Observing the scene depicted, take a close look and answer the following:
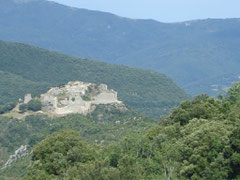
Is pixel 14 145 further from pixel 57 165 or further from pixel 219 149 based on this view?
pixel 219 149

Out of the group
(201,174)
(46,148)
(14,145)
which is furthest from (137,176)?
(14,145)

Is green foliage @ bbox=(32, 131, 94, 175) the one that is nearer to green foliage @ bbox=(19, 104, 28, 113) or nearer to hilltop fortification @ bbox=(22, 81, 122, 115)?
hilltop fortification @ bbox=(22, 81, 122, 115)

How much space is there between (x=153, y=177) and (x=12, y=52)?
12224 centimetres

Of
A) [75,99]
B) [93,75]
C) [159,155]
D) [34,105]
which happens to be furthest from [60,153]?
[93,75]

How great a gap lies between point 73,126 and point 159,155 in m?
34.8

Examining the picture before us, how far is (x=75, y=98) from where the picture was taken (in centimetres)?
7519

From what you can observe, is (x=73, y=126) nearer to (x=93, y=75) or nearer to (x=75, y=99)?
(x=75, y=99)

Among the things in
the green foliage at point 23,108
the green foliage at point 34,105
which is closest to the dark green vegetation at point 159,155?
the green foliage at point 34,105

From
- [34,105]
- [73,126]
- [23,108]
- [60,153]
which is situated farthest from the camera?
[23,108]

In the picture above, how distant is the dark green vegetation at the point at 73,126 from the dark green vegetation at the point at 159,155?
20.4 metres

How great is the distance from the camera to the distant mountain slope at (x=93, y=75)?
13550 centimetres

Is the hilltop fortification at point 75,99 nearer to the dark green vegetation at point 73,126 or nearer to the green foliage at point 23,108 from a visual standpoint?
the green foliage at point 23,108

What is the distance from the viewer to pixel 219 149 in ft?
104

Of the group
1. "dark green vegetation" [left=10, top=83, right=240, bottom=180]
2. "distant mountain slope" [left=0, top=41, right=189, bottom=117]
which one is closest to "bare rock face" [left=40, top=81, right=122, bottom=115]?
"dark green vegetation" [left=10, top=83, right=240, bottom=180]
